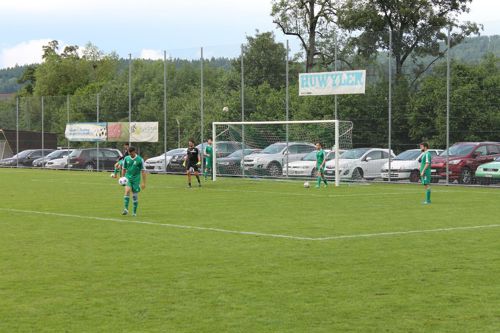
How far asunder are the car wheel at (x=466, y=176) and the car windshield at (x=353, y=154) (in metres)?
4.75

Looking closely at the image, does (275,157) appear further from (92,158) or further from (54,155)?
(54,155)

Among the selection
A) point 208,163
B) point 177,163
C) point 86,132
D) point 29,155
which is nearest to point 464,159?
point 208,163

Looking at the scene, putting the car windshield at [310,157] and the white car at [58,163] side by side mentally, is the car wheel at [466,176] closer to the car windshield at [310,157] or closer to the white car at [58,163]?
the car windshield at [310,157]

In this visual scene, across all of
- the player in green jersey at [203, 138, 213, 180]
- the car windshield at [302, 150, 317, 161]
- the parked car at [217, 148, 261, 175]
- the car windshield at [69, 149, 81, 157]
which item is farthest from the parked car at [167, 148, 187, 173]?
the car windshield at [302, 150, 317, 161]

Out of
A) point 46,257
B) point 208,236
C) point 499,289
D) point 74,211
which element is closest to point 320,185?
point 74,211

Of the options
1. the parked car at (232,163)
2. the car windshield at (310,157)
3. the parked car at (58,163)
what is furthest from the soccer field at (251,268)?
the parked car at (58,163)

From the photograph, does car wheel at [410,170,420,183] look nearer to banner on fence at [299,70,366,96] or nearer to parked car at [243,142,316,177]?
banner on fence at [299,70,366,96]

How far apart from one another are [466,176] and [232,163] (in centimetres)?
1250

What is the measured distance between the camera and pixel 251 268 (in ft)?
41.6

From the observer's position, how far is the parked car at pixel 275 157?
132 ft

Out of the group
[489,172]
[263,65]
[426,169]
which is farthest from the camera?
[263,65]

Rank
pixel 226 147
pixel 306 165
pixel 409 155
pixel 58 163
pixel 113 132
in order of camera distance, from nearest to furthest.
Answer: pixel 409 155 → pixel 306 165 → pixel 226 147 → pixel 113 132 → pixel 58 163

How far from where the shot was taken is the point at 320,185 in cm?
3531

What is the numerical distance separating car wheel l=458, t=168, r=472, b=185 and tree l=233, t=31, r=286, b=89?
41.5ft
